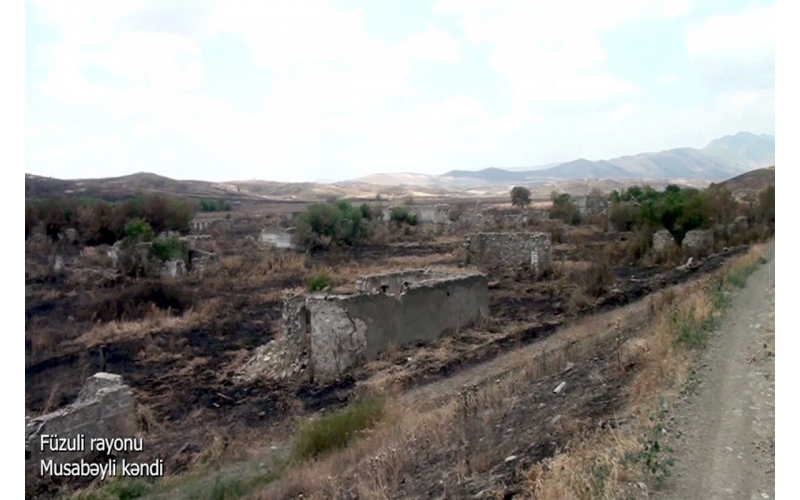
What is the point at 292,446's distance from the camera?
7961 mm

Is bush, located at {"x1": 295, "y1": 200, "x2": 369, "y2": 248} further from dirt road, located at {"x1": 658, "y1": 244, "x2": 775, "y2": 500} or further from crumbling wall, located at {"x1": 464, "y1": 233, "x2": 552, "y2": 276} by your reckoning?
dirt road, located at {"x1": 658, "y1": 244, "x2": 775, "y2": 500}

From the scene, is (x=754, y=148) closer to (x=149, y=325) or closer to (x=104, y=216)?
(x=149, y=325)

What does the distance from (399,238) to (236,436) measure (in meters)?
28.2

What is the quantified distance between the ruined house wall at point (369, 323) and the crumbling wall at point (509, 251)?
30.4 ft

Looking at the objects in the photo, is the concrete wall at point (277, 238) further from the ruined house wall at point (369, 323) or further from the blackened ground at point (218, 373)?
the ruined house wall at point (369, 323)

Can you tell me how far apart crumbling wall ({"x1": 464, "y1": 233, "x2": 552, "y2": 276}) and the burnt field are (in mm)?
719

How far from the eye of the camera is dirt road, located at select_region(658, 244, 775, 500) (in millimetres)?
4664

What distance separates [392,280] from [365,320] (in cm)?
322

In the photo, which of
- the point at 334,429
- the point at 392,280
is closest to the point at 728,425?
the point at 334,429

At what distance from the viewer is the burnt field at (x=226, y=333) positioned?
10.0m

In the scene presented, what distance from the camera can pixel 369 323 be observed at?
11992 mm

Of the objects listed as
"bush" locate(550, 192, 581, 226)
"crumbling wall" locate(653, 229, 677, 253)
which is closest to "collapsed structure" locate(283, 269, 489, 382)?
"crumbling wall" locate(653, 229, 677, 253)

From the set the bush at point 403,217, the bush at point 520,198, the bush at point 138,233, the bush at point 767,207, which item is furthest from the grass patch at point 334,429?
the bush at point 520,198

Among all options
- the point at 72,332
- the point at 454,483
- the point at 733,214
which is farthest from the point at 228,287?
the point at 733,214
